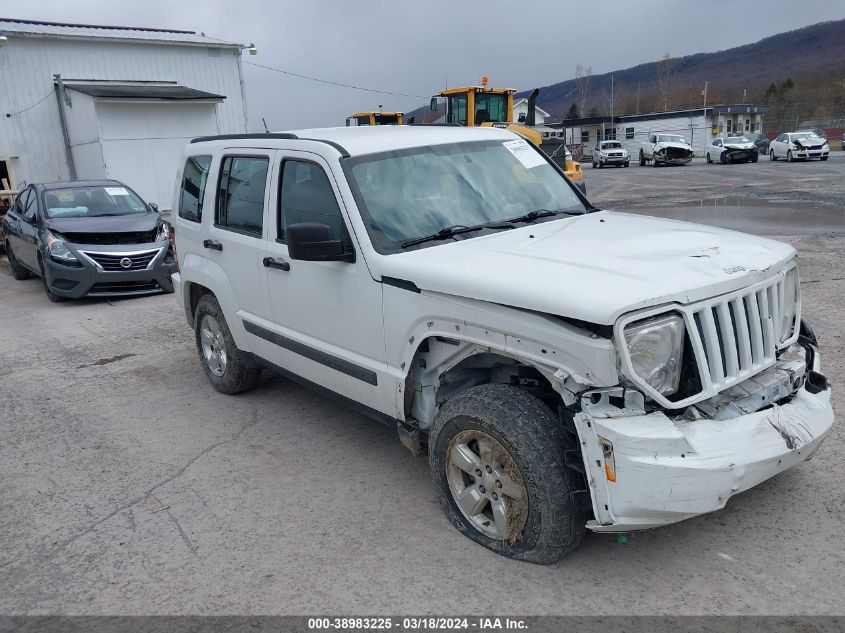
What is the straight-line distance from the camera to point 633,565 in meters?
3.23

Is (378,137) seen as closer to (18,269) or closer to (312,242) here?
(312,242)

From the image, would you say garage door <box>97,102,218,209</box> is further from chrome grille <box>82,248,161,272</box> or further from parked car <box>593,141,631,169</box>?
parked car <box>593,141,631,169</box>

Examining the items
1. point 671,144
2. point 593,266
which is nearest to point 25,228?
point 593,266

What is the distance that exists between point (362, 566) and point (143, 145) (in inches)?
859

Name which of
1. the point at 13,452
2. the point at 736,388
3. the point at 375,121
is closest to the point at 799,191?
the point at 375,121

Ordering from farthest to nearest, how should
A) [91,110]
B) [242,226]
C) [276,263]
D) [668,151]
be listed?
[668,151] < [91,110] < [242,226] < [276,263]

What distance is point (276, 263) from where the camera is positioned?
4500 millimetres

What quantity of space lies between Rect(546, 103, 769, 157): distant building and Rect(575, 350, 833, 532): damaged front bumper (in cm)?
5038

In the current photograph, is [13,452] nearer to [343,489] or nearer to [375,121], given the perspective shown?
[343,489]

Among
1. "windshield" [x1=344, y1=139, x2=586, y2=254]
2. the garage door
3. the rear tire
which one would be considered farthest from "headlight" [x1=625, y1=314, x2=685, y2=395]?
the garage door

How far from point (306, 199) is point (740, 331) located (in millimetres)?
2562

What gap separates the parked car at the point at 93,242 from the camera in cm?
981

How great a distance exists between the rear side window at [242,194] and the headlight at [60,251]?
18.5 ft

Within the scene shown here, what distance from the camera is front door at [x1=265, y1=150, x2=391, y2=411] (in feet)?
12.7
